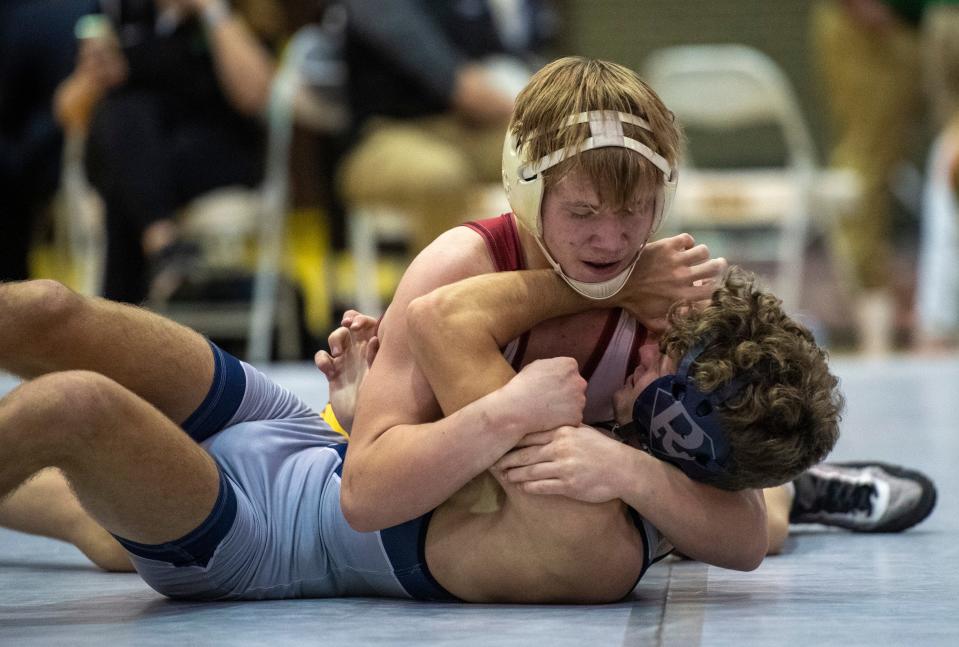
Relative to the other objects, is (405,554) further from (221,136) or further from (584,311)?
(221,136)

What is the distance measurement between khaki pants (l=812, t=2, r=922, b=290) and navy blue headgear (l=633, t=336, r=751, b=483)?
5.09 m

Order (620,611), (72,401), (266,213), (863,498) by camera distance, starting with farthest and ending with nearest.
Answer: (266,213), (863,498), (620,611), (72,401)

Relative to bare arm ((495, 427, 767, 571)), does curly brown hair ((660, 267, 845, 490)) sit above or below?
above

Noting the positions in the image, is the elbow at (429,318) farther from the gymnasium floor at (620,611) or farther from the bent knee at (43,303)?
the bent knee at (43,303)

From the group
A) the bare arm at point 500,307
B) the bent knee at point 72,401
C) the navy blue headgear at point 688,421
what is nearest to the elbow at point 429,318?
the bare arm at point 500,307

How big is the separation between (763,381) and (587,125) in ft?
1.41

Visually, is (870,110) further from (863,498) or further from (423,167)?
(863,498)

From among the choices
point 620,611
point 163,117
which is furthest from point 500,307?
point 163,117

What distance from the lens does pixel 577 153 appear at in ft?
6.36

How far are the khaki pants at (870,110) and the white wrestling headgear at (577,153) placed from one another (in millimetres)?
4947

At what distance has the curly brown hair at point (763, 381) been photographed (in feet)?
Answer: 6.12

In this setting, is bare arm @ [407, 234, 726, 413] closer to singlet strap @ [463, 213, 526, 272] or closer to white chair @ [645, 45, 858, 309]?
singlet strap @ [463, 213, 526, 272]

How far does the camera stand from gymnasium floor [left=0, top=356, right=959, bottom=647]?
1736 mm

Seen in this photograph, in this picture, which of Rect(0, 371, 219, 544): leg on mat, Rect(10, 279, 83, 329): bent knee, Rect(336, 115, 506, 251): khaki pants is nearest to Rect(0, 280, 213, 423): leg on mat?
Rect(10, 279, 83, 329): bent knee
